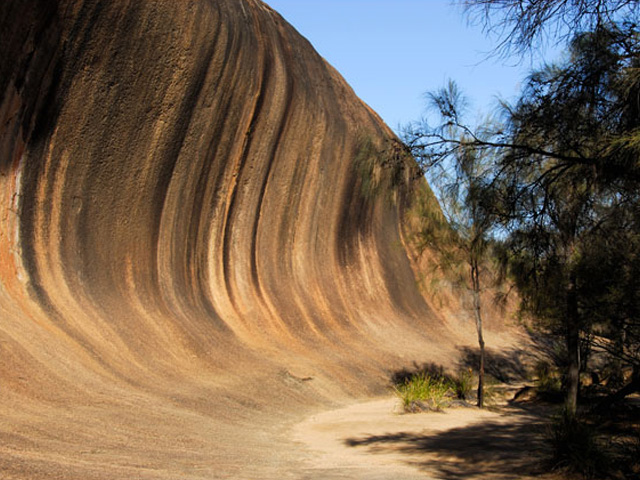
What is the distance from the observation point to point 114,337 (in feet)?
40.7

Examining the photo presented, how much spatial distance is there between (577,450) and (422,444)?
282 cm

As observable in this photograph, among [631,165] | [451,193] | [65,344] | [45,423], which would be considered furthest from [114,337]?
[631,165]

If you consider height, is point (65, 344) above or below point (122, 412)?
above

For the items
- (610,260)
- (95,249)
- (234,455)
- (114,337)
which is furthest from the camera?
(95,249)

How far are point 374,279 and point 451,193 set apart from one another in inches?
695

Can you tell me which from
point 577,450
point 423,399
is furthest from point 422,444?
point 423,399

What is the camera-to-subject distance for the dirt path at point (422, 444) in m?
6.97

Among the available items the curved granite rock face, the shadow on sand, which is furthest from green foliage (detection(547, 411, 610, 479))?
the curved granite rock face

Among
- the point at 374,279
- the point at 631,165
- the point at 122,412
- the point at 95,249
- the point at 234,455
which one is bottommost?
the point at 234,455

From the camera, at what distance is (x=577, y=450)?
660 centimetres

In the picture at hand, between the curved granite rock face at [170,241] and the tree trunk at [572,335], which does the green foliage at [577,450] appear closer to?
the tree trunk at [572,335]

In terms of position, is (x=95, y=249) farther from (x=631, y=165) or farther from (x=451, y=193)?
(x=631, y=165)

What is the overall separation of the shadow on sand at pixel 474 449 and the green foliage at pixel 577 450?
23cm

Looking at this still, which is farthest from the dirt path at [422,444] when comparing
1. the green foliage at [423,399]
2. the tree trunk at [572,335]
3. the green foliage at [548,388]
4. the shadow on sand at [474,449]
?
the green foliage at [548,388]
